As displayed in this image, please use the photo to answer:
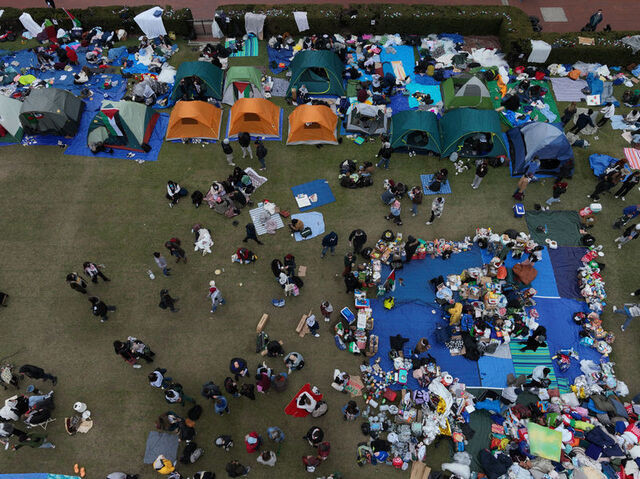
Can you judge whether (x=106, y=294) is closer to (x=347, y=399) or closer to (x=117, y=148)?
(x=117, y=148)

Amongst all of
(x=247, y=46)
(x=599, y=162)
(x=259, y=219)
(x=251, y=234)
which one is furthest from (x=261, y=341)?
(x=247, y=46)

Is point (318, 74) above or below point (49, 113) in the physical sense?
above

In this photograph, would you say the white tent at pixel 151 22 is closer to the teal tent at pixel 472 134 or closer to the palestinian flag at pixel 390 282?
the teal tent at pixel 472 134

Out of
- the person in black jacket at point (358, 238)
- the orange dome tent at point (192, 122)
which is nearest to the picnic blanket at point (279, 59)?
the orange dome tent at point (192, 122)

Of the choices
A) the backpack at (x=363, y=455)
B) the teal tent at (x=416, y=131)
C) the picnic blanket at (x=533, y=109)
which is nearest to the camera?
the backpack at (x=363, y=455)

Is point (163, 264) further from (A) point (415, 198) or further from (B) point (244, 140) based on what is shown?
(A) point (415, 198)

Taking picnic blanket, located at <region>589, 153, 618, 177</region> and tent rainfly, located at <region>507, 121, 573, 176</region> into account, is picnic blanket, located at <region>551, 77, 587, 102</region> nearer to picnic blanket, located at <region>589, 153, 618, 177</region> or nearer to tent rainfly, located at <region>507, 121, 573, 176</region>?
picnic blanket, located at <region>589, 153, 618, 177</region>
